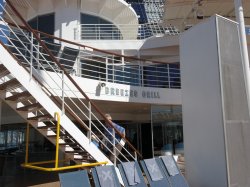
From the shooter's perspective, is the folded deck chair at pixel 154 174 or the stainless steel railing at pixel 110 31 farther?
the stainless steel railing at pixel 110 31

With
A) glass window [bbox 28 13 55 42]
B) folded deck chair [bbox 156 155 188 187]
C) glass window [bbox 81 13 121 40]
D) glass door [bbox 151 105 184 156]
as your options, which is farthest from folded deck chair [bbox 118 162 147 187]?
glass window [bbox 28 13 55 42]

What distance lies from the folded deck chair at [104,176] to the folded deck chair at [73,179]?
0.32 metres

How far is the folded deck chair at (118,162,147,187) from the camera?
19.7 feet

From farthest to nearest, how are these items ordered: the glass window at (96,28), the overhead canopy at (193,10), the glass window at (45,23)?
the glass window at (96,28) → the glass window at (45,23) → the overhead canopy at (193,10)

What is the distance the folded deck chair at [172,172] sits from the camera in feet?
21.7

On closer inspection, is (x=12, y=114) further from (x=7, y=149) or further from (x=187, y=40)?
(x=187, y=40)

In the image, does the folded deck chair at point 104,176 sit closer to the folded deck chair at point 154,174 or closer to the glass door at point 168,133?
the folded deck chair at point 154,174

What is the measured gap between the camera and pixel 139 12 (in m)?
23.8

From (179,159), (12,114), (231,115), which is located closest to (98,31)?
(12,114)

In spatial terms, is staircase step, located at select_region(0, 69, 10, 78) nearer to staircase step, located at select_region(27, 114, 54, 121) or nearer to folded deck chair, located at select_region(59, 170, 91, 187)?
staircase step, located at select_region(27, 114, 54, 121)

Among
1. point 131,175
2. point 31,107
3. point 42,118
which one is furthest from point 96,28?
point 131,175

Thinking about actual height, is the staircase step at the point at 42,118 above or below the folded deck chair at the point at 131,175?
above

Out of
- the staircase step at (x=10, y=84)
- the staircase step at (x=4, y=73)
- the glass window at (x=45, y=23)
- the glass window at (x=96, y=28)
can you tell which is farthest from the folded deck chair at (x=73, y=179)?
the glass window at (x=45, y=23)

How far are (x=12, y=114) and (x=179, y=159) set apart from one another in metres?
7.29
